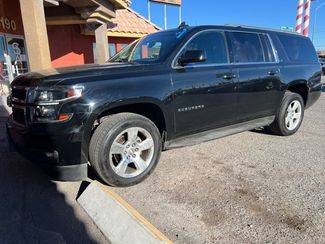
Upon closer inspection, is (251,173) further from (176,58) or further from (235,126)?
(176,58)

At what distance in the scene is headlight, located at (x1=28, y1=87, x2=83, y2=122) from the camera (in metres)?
3.19

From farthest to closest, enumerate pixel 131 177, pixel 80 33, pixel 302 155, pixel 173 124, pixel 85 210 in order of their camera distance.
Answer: pixel 80 33, pixel 302 155, pixel 173 124, pixel 131 177, pixel 85 210

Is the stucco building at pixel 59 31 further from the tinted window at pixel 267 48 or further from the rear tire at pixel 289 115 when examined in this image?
the rear tire at pixel 289 115

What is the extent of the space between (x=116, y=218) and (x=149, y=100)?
1380 millimetres

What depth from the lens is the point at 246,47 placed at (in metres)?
4.98

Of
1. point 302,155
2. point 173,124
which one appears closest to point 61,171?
point 173,124

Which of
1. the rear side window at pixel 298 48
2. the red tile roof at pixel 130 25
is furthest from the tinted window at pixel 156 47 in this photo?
the red tile roof at pixel 130 25

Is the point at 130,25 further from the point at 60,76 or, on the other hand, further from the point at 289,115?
the point at 60,76

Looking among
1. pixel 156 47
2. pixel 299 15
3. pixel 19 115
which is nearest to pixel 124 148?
pixel 19 115

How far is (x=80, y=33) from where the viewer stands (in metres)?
14.9

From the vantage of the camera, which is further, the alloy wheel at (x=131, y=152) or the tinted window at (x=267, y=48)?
the tinted window at (x=267, y=48)

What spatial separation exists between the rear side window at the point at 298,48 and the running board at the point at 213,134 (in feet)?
4.05

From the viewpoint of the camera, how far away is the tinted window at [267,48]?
17.2 ft

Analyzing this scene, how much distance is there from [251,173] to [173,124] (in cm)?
118
